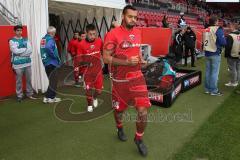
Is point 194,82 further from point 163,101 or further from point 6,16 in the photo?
point 6,16

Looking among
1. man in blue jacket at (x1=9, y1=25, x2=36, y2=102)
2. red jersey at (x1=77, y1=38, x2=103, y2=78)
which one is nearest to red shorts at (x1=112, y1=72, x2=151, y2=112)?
red jersey at (x1=77, y1=38, x2=103, y2=78)

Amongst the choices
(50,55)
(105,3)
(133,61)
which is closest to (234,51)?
(105,3)

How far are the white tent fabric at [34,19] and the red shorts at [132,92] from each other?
4.29 m

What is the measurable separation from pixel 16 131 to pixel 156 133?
2.40 metres

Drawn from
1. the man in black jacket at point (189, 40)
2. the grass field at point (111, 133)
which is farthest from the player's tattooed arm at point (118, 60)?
the man in black jacket at point (189, 40)

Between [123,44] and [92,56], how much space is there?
234 cm

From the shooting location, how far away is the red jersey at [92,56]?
21.9 feet

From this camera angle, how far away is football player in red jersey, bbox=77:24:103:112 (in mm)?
6660

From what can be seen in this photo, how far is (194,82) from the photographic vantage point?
948 centimetres

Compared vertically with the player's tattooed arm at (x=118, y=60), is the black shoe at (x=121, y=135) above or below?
below

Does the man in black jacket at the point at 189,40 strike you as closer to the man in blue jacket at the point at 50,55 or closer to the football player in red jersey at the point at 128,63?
the man in blue jacket at the point at 50,55

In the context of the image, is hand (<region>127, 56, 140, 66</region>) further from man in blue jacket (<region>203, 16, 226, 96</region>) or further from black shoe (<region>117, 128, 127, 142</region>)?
man in blue jacket (<region>203, 16, 226, 96</region>)

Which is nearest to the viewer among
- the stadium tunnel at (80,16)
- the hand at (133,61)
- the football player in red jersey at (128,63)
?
the hand at (133,61)

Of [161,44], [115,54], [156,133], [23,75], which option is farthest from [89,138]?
[161,44]
